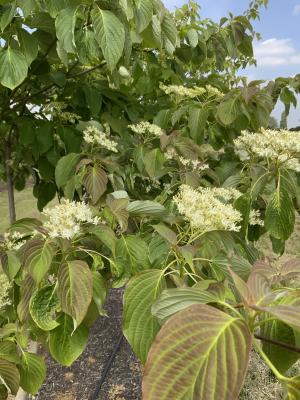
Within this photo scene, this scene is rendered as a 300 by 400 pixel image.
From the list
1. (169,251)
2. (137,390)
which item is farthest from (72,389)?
(169,251)

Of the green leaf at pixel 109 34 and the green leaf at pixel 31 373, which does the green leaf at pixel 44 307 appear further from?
the green leaf at pixel 109 34

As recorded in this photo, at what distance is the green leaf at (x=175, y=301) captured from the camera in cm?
58

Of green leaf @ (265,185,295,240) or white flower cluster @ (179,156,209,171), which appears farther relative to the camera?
white flower cluster @ (179,156,209,171)

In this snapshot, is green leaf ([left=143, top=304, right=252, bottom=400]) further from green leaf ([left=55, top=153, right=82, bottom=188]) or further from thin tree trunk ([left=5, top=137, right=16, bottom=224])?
thin tree trunk ([left=5, top=137, right=16, bottom=224])

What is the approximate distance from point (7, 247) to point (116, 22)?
2.34 feet

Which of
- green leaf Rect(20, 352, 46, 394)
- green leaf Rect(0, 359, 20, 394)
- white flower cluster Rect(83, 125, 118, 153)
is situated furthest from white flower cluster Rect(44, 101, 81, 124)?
green leaf Rect(0, 359, 20, 394)

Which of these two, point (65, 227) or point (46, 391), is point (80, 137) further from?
point (46, 391)

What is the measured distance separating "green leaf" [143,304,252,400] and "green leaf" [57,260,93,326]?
0.97 feet

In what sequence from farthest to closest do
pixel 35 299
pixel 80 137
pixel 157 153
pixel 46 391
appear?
pixel 46 391
pixel 80 137
pixel 157 153
pixel 35 299

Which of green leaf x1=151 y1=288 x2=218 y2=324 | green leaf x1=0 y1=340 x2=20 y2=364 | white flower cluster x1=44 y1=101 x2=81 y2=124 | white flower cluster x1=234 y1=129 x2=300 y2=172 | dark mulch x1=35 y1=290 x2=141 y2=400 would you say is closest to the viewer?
green leaf x1=151 y1=288 x2=218 y2=324

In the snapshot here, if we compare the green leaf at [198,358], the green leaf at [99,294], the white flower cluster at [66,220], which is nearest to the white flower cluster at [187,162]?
the white flower cluster at [66,220]

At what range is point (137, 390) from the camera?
8.93 ft

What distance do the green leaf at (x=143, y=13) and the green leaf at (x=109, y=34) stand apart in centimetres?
6

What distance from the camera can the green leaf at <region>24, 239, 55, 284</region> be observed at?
2.60 ft
